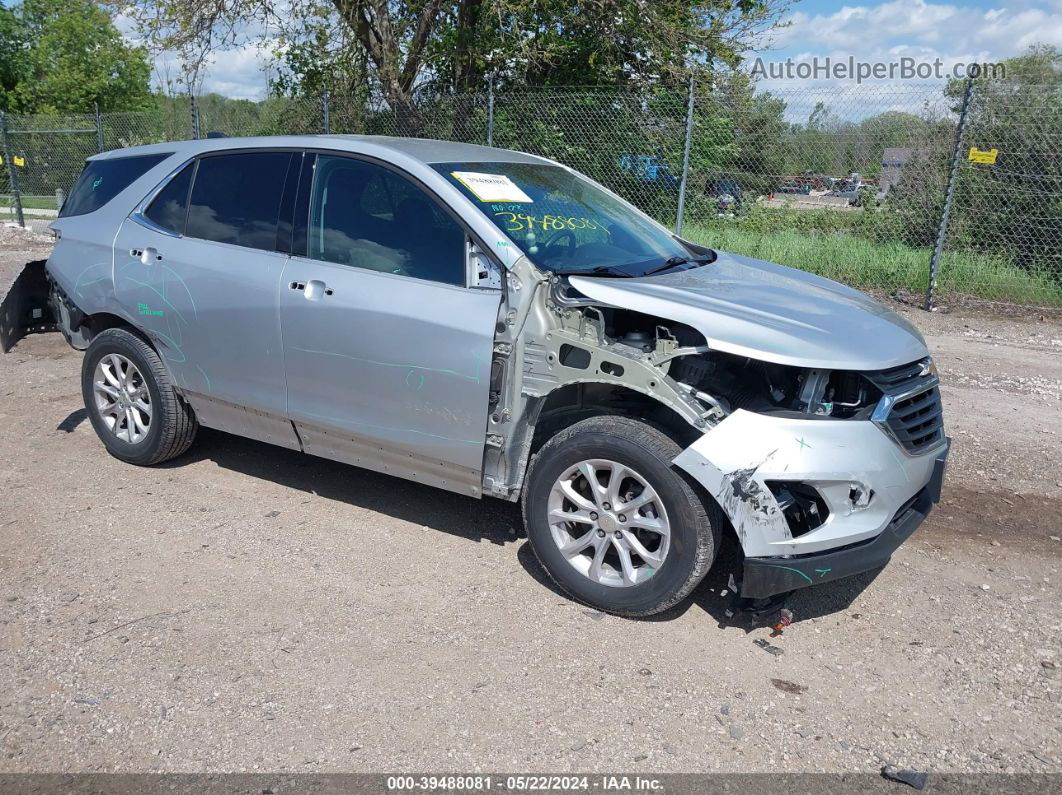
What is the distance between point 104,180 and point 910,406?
4721 millimetres

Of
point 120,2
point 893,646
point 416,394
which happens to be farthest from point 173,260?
point 120,2

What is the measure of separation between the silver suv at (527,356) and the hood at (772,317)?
13 millimetres

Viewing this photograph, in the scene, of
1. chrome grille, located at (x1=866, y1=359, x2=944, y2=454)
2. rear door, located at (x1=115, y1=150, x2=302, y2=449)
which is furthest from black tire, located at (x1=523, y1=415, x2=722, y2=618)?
rear door, located at (x1=115, y1=150, x2=302, y2=449)

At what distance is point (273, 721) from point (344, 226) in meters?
2.32

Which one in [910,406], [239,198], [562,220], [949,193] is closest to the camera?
[910,406]

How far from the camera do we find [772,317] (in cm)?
352

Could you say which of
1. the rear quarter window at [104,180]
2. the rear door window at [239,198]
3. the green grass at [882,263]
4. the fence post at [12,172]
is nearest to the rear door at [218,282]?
the rear door window at [239,198]

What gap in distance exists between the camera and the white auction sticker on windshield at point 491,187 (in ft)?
13.5

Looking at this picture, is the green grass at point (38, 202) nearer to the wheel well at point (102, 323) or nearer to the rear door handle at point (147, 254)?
the wheel well at point (102, 323)

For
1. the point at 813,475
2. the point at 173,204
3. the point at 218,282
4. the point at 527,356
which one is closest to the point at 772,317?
the point at 813,475

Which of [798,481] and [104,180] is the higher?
[104,180]

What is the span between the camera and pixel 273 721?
9.88ft

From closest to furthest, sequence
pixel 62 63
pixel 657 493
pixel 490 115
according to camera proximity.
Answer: pixel 657 493, pixel 490 115, pixel 62 63

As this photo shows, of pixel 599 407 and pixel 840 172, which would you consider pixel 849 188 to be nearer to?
pixel 840 172
